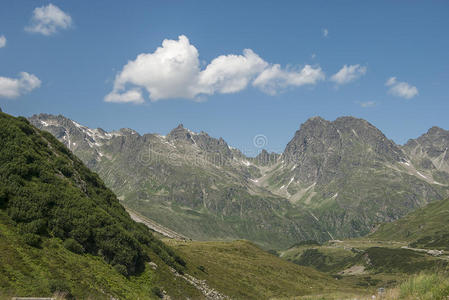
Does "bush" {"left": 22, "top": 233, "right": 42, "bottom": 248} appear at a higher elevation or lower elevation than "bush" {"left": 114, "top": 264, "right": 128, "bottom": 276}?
higher

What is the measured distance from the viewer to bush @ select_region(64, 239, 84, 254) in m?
39.1

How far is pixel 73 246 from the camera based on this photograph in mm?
39688

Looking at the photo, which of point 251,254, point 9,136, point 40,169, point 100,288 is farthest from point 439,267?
point 251,254

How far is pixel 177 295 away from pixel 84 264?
16358 mm

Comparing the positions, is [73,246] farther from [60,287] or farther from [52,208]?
[60,287]

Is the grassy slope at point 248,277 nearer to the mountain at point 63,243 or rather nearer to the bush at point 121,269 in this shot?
the mountain at point 63,243

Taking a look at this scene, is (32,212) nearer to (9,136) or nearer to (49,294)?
(49,294)

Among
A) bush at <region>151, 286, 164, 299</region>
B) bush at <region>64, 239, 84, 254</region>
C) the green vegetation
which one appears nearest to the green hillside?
bush at <region>64, 239, 84, 254</region>

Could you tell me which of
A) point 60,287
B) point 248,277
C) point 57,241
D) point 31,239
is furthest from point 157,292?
point 248,277

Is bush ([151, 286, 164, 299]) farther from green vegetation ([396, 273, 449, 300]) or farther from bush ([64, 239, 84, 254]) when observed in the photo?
green vegetation ([396, 273, 449, 300])

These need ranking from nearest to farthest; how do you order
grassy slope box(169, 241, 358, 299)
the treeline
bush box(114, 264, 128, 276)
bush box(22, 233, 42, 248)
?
bush box(22, 233, 42, 248) → the treeline → bush box(114, 264, 128, 276) → grassy slope box(169, 241, 358, 299)

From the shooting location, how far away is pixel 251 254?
14288cm

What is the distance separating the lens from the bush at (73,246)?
3912 cm

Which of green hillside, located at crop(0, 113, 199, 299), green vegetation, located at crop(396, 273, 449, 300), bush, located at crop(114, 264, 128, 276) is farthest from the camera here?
bush, located at crop(114, 264, 128, 276)
